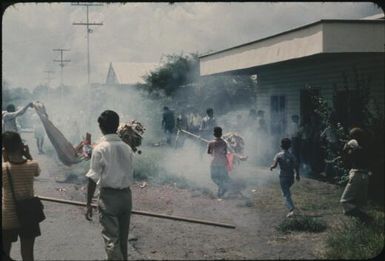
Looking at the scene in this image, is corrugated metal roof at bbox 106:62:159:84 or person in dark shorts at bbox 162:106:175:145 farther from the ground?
corrugated metal roof at bbox 106:62:159:84

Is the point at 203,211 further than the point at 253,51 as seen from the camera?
No

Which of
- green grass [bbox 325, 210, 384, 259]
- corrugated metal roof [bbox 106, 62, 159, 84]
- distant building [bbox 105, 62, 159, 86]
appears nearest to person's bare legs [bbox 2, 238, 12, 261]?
green grass [bbox 325, 210, 384, 259]

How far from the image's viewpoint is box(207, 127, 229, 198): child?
987 centimetres

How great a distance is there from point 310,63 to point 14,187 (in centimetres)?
1190

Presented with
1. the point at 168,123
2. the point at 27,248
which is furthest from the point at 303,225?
the point at 168,123

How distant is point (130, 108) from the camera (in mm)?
32969

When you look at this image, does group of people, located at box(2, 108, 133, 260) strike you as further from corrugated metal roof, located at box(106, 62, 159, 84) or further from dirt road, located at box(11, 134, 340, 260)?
corrugated metal roof, located at box(106, 62, 159, 84)

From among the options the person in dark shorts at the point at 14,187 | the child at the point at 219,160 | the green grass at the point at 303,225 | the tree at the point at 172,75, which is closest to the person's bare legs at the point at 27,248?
the person in dark shorts at the point at 14,187

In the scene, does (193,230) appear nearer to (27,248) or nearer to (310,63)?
(27,248)

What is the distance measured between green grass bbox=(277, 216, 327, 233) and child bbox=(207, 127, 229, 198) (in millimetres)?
2641

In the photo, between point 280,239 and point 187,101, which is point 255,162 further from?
point 187,101

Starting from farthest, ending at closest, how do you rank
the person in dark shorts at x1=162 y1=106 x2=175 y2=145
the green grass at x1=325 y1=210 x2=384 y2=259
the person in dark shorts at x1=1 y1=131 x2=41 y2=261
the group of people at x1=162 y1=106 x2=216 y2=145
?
the person in dark shorts at x1=162 y1=106 x2=175 y2=145 < the group of people at x1=162 y1=106 x2=216 y2=145 < the green grass at x1=325 y1=210 x2=384 y2=259 < the person in dark shorts at x1=1 y1=131 x2=41 y2=261

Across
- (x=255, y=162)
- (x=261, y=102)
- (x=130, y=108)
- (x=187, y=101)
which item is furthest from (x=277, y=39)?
(x=130, y=108)

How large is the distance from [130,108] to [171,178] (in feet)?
70.4
